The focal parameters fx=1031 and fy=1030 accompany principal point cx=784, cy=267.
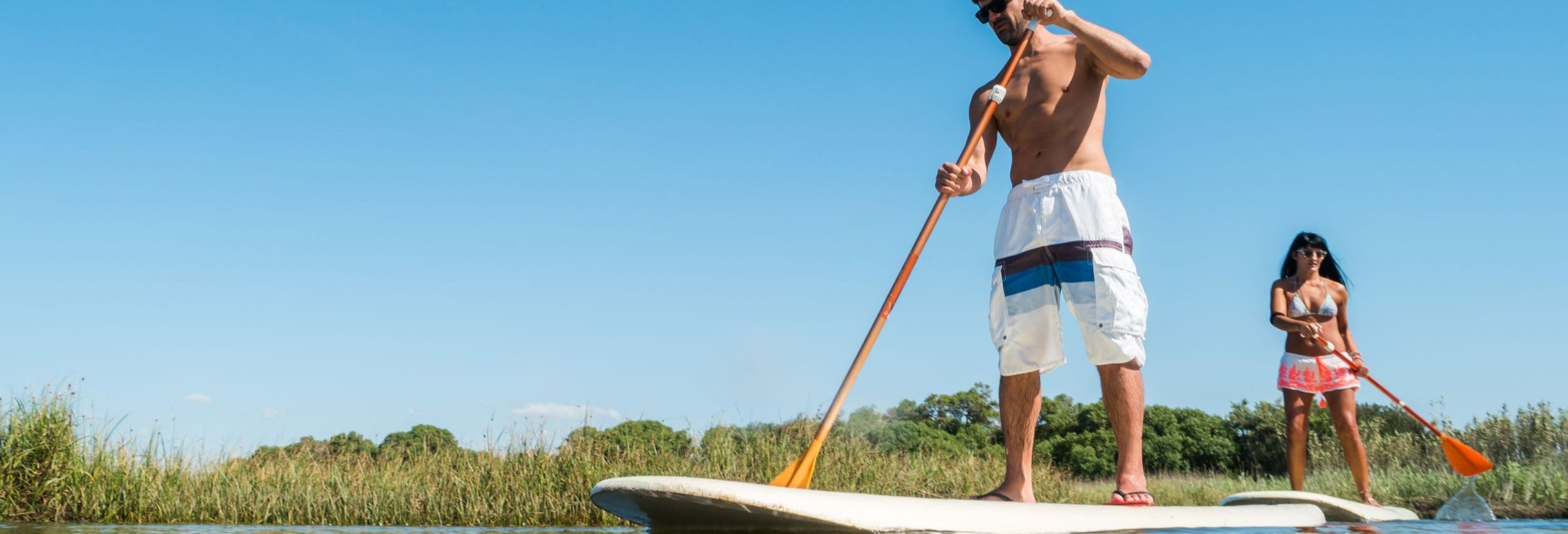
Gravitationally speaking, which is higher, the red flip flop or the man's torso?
the man's torso

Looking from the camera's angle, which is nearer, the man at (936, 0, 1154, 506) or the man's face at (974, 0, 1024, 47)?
the man at (936, 0, 1154, 506)

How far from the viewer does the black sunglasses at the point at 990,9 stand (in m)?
4.12

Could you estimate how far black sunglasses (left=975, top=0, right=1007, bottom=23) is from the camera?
4.12 m

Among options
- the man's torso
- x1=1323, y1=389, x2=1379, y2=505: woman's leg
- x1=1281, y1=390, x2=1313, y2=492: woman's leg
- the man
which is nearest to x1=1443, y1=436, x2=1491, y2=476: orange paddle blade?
x1=1323, y1=389, x2=1379, y2=505: woman's leg

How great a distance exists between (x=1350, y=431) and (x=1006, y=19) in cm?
375

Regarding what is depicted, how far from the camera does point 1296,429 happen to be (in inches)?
244

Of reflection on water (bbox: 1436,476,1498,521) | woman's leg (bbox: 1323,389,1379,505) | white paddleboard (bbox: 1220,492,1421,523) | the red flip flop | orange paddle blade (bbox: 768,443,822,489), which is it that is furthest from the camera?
woman's leg (bbox: 1323,389,1379,505)

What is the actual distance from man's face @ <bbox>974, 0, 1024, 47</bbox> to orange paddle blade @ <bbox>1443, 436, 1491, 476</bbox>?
4.14 meters

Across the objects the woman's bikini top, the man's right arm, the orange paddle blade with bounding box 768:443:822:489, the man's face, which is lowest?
the orange paddle blade with bounding box 768:443:822:489

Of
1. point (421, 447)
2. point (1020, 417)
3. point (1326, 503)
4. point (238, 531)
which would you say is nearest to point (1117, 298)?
point (1020, 417)

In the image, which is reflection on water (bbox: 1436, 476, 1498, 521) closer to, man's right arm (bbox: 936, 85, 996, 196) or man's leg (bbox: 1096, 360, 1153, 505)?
man's leg (bbox: 1096, 360, 1153, 505)

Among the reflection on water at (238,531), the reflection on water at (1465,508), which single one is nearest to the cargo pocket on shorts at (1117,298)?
the reflection on water at (238,531)

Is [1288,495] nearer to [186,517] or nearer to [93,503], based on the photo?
[186,517]

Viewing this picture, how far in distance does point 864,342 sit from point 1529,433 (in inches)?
356
